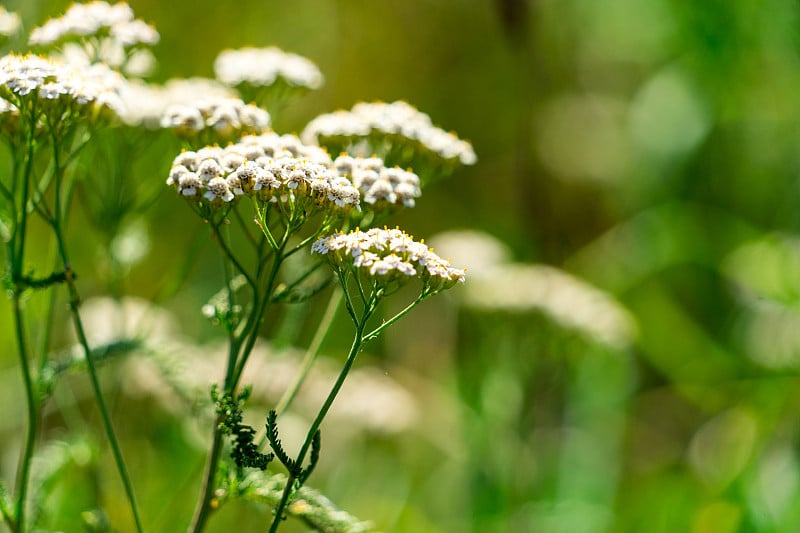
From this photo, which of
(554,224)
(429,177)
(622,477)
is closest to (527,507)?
(622,477)

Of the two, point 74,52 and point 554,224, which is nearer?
point 74,52

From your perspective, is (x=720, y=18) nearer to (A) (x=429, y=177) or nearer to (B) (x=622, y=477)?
(B) (x=622, y=477)

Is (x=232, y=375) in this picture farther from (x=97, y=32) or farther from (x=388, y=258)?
(x=97, y=32)

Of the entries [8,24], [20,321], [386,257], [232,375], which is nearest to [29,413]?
[20,321]

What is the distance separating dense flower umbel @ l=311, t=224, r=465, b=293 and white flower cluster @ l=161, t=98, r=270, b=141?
0.47 metres

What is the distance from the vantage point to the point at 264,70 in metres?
2.43

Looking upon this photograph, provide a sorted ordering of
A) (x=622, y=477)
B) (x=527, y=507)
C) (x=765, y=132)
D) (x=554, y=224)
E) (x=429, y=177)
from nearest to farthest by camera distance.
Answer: (x=429, y=177) → (x=527, y=507) → (x=622, y=477) → (x=765, y=132) → (x=554, y=224)

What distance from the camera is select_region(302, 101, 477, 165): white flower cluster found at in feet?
7.22

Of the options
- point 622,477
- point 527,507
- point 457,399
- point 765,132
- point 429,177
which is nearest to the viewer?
point 429,177

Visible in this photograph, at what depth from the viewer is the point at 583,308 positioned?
364cm

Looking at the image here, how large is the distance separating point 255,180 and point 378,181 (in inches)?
13.6

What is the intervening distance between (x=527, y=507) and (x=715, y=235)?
8.25 ft

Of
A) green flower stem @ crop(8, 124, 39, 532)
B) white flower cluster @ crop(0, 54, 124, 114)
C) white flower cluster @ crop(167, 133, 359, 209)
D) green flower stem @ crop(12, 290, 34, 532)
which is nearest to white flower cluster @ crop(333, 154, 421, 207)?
white flower cluster @ crop(167, 133, 359, 209)

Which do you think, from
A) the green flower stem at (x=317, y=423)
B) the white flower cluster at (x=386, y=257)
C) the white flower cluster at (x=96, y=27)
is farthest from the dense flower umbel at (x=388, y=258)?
the white flower cluster at (x=96, y=27)
